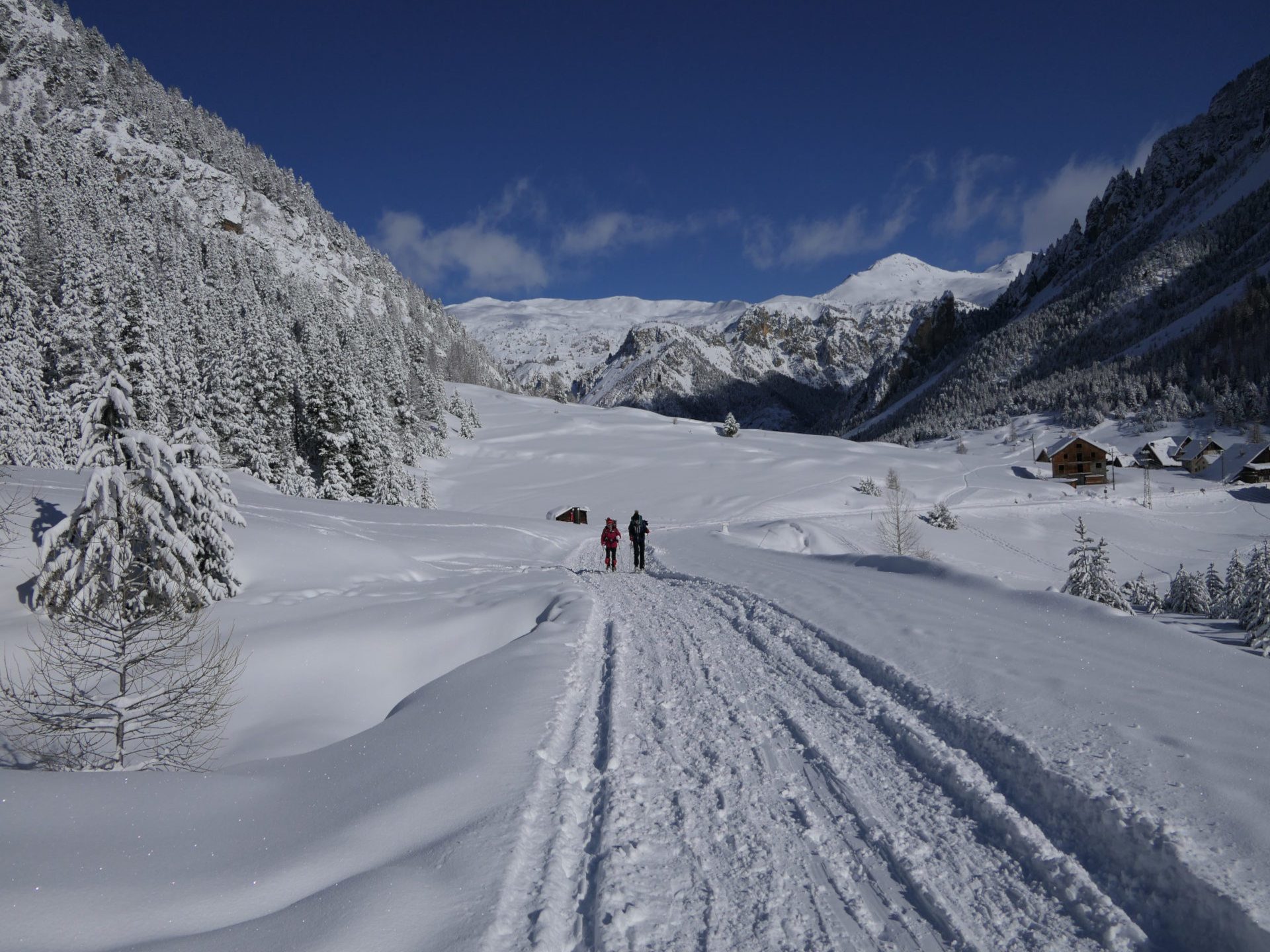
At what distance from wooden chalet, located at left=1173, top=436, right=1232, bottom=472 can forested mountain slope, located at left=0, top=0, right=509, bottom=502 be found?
88679 mm

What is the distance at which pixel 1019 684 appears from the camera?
565 cm

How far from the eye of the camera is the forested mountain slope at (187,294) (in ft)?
101

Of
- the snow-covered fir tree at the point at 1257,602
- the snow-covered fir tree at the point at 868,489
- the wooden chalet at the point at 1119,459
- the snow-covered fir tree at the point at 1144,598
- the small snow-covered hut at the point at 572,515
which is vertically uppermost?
the wooden chalet at the point at 1119,459

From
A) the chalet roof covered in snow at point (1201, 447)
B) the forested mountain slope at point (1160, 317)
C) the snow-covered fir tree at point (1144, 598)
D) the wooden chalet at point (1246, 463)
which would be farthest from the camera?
the forested mountain slope at point (1160, 317)

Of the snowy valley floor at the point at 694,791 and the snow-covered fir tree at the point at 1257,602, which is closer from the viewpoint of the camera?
the snowy valley floor at the point at 694,791

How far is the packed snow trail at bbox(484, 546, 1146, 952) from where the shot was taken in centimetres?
304

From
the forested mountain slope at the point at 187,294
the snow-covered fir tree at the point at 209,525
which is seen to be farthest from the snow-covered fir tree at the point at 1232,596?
the forested mountain slope at the point at 187,294

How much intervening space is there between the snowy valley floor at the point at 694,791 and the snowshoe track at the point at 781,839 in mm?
21

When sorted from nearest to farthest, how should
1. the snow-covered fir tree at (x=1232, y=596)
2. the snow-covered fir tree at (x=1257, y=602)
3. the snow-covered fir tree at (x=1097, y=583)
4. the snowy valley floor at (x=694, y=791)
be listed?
1. the snowy valley floor at (x=694, y=791)
2. the snow-covered fir tree at (x=1257, y=602)
3. the snow-covered fir tree at (x=1232, y=596)
4. the snow-covered fir tree at (x=1097, y=583)

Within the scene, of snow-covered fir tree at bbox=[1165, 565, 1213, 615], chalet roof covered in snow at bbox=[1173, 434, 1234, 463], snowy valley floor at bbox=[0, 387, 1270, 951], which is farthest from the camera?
chalet roof covered in snow at bbox=[1173, 434, 1234, 463]

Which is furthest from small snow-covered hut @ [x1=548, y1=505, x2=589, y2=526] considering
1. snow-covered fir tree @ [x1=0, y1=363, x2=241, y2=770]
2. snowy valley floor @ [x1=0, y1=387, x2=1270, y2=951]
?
snowy valley floor @ [x1=0, y1=387, x2=1270, y2=951]

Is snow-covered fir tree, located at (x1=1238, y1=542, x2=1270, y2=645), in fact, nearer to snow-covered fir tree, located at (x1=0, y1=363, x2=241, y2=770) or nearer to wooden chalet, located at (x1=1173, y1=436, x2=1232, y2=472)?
snow-covered fir tree, located at (x1=0, y1=363, x2=241, y2=770)

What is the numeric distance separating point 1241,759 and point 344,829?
20.1 feet

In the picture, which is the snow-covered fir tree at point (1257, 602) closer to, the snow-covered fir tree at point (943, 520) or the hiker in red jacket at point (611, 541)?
the hiker in red jacket at point (611, 541)
